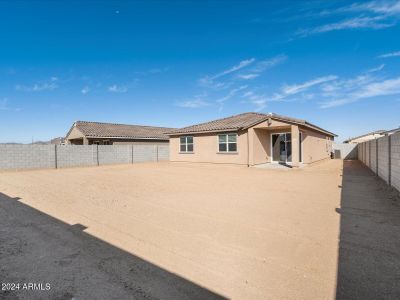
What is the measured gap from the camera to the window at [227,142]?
20.0m

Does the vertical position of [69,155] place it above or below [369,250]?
above

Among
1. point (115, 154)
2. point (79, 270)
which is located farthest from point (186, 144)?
point (79, 270)

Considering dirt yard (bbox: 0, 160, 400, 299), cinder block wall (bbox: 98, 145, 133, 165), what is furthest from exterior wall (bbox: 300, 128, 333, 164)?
cinder block wall (bbox: 98, 145, 133, 165)

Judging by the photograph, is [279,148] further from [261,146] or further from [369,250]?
[369,250]

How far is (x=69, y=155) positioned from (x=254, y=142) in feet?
51.2

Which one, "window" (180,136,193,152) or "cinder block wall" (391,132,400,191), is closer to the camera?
"cinder block wall" (391,132,400,191)

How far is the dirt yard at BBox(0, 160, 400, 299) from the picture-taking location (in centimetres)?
330

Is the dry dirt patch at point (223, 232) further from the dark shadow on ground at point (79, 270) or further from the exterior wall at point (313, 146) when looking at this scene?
the exterior wall at point (313, 146)

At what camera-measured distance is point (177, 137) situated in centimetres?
2498

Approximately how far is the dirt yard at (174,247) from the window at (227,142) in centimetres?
1172

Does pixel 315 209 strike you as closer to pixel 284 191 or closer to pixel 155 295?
pixel 284 191

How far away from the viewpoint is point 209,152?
2175 cm

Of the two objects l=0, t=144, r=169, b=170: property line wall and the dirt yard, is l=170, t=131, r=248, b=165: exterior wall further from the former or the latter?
the dirt yard

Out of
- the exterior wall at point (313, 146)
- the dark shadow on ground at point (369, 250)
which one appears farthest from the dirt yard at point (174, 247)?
the exterior wall at point (313, 146)
